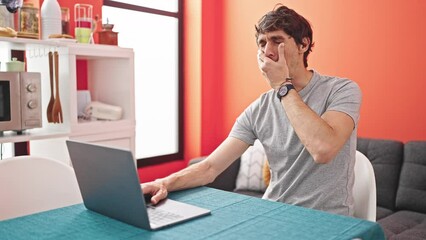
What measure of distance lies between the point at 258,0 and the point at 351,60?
39.3 inches

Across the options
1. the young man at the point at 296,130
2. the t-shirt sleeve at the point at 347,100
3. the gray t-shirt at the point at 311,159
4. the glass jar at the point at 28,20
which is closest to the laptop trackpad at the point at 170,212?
the young man at the point at 296,130

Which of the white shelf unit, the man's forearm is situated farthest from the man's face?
the white shelf unit

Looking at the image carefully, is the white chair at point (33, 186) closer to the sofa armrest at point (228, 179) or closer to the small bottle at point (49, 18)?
the small bottle at point (49, 18)

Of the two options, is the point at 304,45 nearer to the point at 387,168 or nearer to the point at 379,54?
the point at 387,168

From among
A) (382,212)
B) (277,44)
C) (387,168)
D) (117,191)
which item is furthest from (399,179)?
(117,191)

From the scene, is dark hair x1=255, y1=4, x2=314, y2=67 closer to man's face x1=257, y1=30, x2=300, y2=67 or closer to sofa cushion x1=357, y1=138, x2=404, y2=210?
man's face x1=257, y1=30, x2=300, y2=67

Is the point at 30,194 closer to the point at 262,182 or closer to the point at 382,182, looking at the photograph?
the point at 262,182

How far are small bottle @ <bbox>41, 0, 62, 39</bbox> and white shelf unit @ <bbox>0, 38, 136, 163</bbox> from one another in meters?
0.10

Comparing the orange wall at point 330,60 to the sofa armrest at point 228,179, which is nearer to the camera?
the orange wall at point 330,60

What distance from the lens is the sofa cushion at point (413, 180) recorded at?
105 inches

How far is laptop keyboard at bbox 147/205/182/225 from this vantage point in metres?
1.10

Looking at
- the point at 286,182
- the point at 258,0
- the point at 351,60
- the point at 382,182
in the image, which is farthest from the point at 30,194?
the point at 258,0

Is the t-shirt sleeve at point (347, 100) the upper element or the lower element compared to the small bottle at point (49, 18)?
lower

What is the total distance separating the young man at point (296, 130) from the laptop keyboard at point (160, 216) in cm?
18
